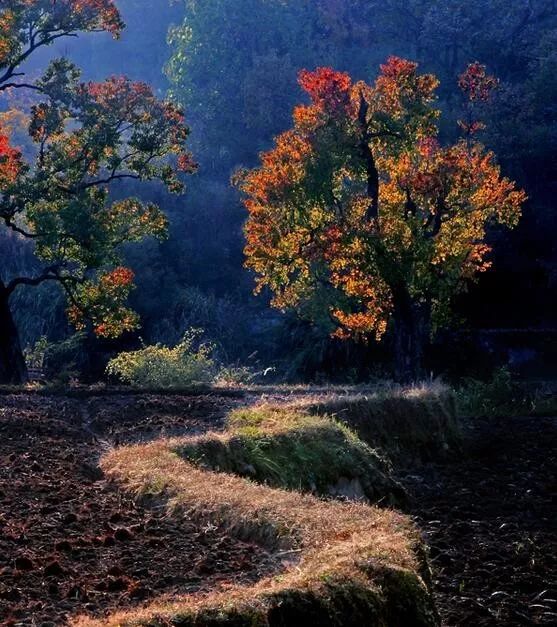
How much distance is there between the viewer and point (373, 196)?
21.2 meters

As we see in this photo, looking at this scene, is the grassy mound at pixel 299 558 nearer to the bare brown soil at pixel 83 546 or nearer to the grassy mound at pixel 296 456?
the bare brown soil at pixel 83 546

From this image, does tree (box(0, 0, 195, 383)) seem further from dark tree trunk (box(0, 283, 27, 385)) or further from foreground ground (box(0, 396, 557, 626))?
foreground ground (box(0, 396, 557, 626))

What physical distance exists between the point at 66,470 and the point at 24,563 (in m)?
2.94

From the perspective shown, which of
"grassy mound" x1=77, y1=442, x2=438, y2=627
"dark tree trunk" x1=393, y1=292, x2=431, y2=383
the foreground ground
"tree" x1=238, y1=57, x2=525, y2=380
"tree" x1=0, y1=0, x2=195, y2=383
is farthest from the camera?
"dark tree trunk" x1=393, y1=292, x2=431, y2=383

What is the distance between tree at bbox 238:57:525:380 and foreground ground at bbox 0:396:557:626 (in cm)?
590

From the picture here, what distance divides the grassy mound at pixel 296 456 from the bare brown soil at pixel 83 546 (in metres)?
1.20

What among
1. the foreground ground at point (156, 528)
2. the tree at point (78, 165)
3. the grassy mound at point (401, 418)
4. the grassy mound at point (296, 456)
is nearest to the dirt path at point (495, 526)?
the foreground ground at point (156, 528)

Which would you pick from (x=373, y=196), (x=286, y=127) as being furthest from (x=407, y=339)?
(x=286, y=127)

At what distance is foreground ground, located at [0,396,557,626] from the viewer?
18.6ft

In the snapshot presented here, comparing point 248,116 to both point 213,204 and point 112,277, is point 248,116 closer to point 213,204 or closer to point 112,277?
point 213,204

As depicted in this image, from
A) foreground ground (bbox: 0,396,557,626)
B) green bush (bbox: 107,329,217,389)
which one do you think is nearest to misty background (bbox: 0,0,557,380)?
green bush (bbox: 107,329,217,389)

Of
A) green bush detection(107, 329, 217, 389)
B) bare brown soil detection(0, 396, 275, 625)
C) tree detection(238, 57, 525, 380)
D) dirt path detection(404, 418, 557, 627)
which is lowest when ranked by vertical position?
dirt path detection(404, 418, 557, 627)

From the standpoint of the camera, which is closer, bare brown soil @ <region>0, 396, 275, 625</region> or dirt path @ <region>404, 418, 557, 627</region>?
bare brown soil @ <region>0, 396, 275, 625</region>

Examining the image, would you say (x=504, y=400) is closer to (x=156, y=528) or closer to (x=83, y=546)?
(x=156, y=528)
